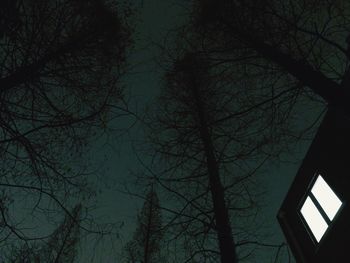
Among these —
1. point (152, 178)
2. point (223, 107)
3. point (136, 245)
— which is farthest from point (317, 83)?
point (136, 245)

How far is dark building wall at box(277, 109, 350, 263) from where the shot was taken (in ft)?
19.6

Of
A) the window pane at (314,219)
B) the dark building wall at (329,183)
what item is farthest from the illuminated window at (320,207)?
the dark building wall at (329,183)

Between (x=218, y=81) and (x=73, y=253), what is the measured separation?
13.4 meters

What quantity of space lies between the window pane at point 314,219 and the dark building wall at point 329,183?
0.18 m

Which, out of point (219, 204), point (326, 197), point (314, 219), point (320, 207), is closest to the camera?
point (219, 204)

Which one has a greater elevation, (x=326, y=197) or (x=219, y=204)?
(x=326, y=197)

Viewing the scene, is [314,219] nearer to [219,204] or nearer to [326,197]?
[326,197]

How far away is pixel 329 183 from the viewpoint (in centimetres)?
656

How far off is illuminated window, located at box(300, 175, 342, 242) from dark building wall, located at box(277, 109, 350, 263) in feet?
0.58

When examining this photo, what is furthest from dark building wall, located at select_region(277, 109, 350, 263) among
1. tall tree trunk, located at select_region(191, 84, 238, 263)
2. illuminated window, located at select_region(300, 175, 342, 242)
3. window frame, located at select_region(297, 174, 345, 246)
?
tall tree trunk, located at select_region(191, 84, 238, 263)

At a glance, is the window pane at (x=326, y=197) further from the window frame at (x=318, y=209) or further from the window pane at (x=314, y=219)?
the window pane at (x=314, y=219)

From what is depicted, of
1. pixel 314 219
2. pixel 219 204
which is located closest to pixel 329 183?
pixel 314 219

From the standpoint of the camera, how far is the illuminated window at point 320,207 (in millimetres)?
6434

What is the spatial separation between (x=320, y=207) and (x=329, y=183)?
0.79 m
